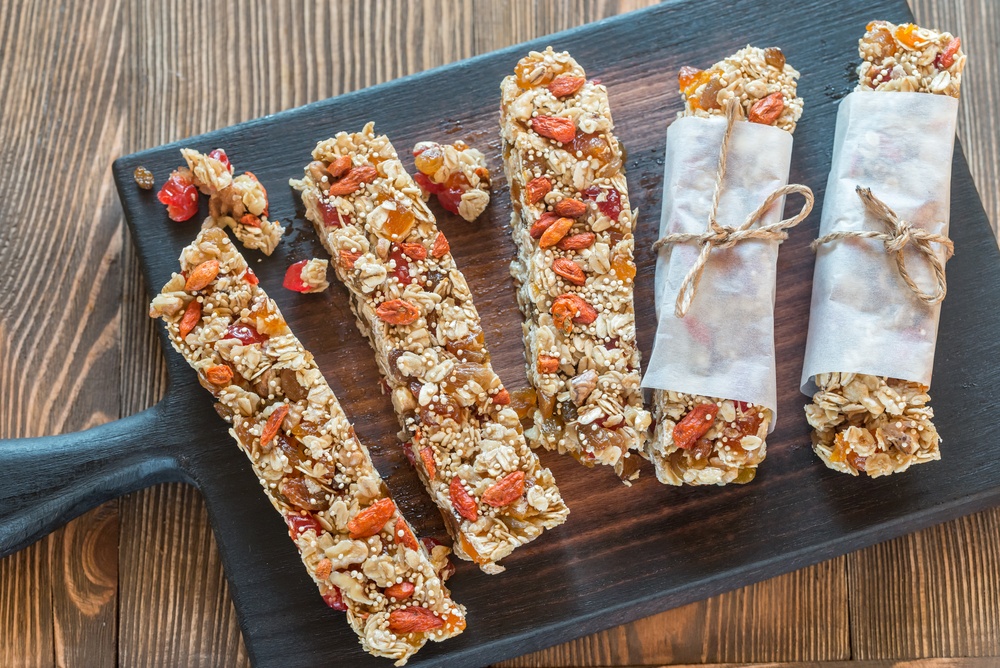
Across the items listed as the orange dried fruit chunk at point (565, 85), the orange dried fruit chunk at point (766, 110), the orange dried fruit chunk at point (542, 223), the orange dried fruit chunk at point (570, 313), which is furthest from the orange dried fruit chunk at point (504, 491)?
the orange dried fruit chunk at point (766, 110)

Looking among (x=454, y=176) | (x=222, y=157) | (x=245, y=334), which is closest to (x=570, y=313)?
(x=454, y=176)

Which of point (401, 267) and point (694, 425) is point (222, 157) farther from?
point (694, 425)

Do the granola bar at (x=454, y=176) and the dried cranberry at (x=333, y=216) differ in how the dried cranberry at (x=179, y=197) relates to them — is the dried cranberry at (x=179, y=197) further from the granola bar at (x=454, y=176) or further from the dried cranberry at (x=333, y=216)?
the granola bar at (x=454, y=176)

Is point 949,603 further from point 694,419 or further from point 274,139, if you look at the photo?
point 274,139

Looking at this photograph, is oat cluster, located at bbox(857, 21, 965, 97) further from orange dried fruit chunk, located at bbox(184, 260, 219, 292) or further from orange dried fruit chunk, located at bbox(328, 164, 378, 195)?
orange dried fruit chunk, located at bbox(184, 260, 219, 292)

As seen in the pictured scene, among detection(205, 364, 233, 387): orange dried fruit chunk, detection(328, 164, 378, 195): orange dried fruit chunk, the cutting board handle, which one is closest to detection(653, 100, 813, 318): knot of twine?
detection(328, 164, 378, 195): orange dried fruit chunk

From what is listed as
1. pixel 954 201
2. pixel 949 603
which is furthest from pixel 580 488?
pixel 954 201
